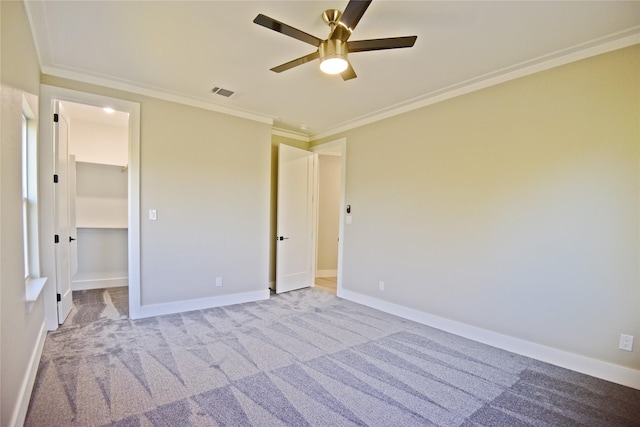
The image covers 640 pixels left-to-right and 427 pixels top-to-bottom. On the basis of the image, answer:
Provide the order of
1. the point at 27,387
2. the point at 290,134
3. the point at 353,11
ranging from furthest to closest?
the point at 290,134
the point at 27,387
the point at 353,11

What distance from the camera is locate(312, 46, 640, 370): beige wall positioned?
2.26m

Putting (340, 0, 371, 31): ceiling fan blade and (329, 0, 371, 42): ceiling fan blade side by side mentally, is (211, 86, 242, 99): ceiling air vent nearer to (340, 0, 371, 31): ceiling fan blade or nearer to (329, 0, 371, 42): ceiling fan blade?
(329, 0, 371, 42): ceiling fan blade

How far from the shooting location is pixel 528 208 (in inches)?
106

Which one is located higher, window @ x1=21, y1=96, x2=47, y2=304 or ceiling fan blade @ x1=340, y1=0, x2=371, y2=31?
ceiling fan blade @ x1=340, y1=0, x2=371, y2=31

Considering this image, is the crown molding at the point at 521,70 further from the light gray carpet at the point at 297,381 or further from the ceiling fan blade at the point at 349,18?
the light gray carpet at the point at 297,381

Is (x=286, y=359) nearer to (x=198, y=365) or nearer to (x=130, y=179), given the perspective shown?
(x=198, y=365)

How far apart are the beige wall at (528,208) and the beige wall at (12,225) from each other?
342 cm

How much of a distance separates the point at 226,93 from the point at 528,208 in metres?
3.40

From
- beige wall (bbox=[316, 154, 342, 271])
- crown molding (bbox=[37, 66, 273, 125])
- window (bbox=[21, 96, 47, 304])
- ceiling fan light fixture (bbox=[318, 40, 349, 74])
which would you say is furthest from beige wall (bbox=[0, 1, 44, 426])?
beige wall (bbox=[316, 154, 342, 271])

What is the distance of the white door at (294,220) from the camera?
465 cm

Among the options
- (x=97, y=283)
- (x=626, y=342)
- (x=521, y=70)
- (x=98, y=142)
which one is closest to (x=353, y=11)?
(x=521, y=70)

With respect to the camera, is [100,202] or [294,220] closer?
[294,220]

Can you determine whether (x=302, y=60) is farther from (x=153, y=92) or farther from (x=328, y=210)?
(x=328, y=210)

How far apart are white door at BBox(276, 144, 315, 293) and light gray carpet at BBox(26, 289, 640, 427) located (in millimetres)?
1503
